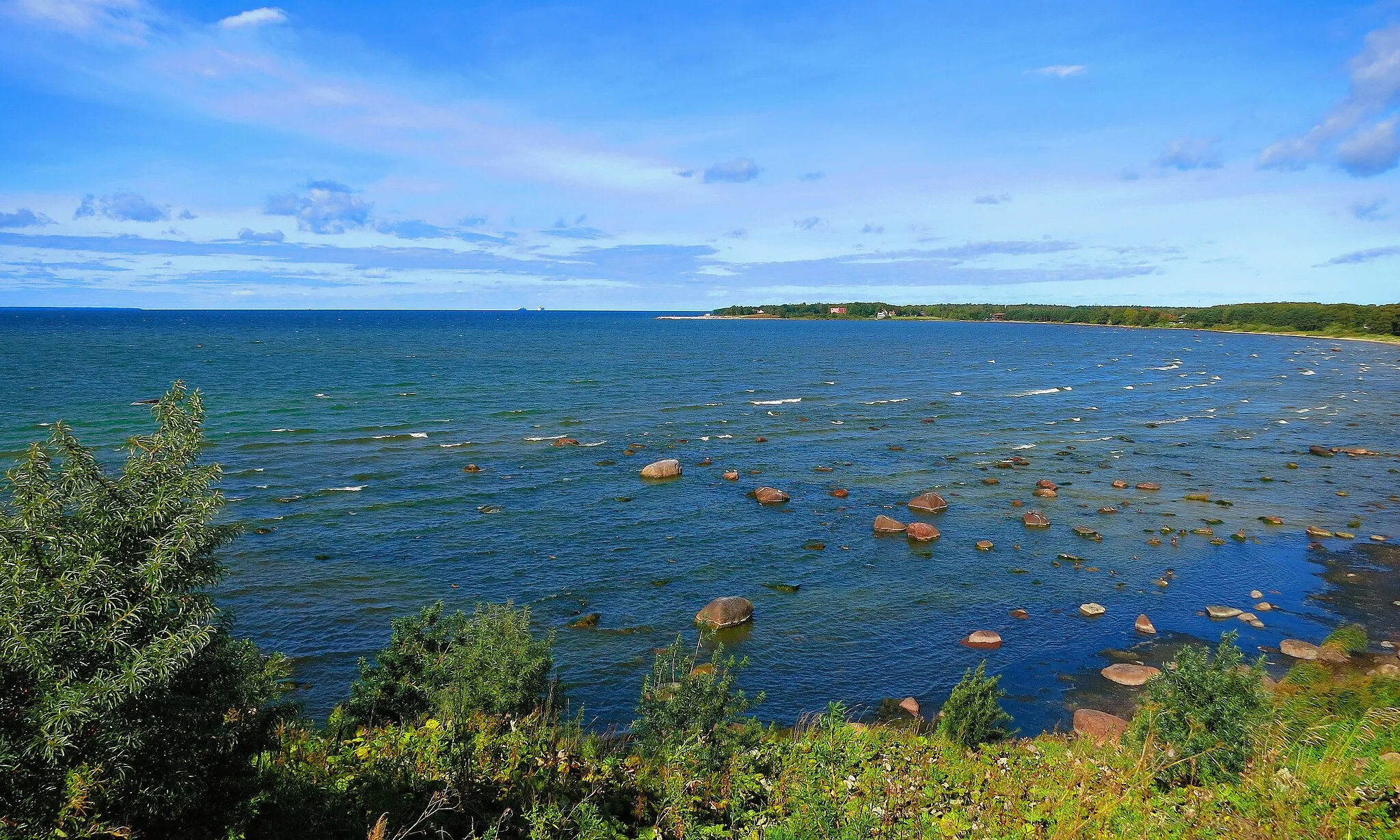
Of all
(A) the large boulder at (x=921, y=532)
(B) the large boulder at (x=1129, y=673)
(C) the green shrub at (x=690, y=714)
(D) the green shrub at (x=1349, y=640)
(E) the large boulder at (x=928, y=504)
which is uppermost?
(C) the green shrub at (x=690, y=714)

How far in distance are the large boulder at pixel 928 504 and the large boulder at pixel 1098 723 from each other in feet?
68.0

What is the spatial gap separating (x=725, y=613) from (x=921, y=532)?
14.9 m

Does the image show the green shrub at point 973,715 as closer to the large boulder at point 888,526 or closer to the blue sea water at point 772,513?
the blue sea water at point 772,513

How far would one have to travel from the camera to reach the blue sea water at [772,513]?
26.7m

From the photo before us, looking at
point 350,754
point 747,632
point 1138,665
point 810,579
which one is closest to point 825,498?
point 810,579

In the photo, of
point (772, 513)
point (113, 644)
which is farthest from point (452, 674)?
point (772, 513)

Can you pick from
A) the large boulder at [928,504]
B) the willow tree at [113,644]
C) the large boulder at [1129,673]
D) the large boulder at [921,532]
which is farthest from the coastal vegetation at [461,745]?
the large boulder at [928,504]

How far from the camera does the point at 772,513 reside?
42.1m

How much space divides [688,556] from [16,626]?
29708 millimetres

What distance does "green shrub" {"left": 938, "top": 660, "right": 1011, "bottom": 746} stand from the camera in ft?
60.3

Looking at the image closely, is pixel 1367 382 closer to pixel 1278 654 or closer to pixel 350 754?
pixel 1278 654

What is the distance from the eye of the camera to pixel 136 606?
7.08m

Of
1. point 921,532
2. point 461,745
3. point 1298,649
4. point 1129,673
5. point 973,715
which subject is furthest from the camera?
point 921,532

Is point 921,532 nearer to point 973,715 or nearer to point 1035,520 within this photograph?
point 1035,520
